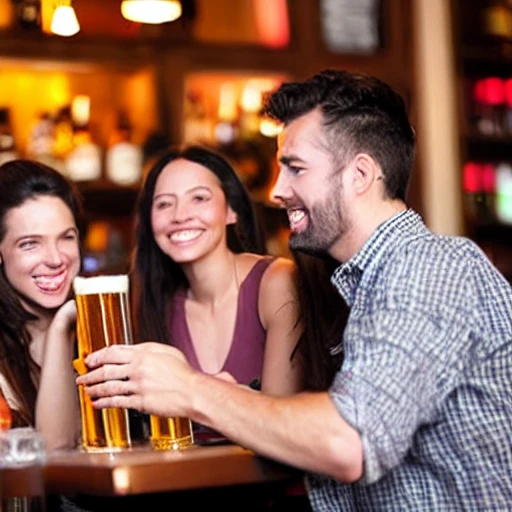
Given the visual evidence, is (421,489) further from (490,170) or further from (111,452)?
(490,170)

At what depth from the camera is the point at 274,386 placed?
2.75m

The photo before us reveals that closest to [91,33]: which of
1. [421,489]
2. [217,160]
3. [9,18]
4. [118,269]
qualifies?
[9,18]

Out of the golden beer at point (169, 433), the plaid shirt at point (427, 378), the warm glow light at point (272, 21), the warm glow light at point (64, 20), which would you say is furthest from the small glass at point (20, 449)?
the warm glow light at point (272, 21)

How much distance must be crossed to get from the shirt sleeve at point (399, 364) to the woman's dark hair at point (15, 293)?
3.46 feet

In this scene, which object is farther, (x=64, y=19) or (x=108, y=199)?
(x=108, y=199)

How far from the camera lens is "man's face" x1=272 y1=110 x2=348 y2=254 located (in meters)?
2.12

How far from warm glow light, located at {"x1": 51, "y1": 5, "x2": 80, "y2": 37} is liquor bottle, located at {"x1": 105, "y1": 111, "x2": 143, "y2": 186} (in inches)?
75.0

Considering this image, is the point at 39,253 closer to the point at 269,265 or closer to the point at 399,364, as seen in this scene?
the point at 269,265

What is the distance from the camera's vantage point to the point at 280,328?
2.84 meters

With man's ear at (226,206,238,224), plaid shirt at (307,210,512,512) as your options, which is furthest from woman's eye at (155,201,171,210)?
plaid shirt at (307,210,512,512)

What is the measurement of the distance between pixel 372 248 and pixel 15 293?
114 centimetres

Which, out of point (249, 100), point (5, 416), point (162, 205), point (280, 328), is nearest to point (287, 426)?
point (5, 416)

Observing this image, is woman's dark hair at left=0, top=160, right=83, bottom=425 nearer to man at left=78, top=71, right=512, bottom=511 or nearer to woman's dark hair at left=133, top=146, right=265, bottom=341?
woman's dark hair at left=133, top=146, right=265, bottom=341

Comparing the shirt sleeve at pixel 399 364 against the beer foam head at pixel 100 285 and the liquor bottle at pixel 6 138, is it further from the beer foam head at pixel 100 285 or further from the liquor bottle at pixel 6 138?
the liquor bottle at pixel 6 138
